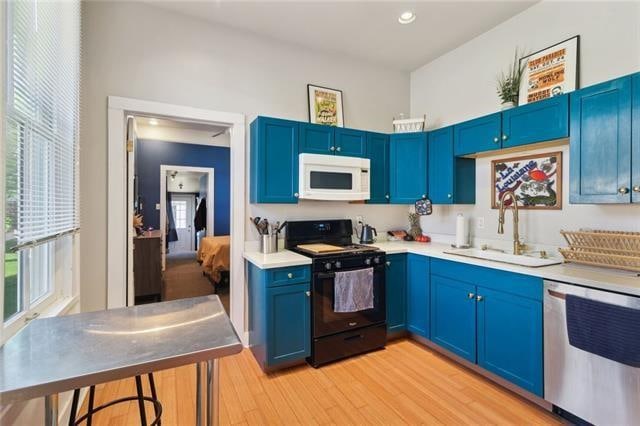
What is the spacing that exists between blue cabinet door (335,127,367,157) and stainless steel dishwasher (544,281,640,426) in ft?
6.38

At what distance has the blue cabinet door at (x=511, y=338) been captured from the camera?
188 centimetres

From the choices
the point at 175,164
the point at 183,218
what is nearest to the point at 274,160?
the point at 175,164

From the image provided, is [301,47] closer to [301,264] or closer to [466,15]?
[466,15]

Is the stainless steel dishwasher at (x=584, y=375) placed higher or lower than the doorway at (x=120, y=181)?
lower

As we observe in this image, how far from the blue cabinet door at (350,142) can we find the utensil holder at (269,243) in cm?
107

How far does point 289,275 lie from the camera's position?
7.70 ft

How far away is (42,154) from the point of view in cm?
152

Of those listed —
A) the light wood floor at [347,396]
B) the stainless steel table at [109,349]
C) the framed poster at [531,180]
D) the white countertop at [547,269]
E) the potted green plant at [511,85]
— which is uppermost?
the potted green plant at [511,85]

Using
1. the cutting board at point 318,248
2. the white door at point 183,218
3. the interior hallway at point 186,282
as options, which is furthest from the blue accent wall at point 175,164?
the cutting board at point 318,248

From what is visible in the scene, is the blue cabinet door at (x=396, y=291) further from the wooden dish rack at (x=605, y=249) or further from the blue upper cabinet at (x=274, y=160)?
the wooden dish rack at (x=605, y=249)

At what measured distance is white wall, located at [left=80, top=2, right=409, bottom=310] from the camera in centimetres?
226

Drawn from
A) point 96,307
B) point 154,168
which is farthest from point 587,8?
point 154,168

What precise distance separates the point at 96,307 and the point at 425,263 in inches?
110

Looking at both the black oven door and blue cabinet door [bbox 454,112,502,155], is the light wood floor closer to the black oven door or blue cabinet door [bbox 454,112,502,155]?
the black oven door
